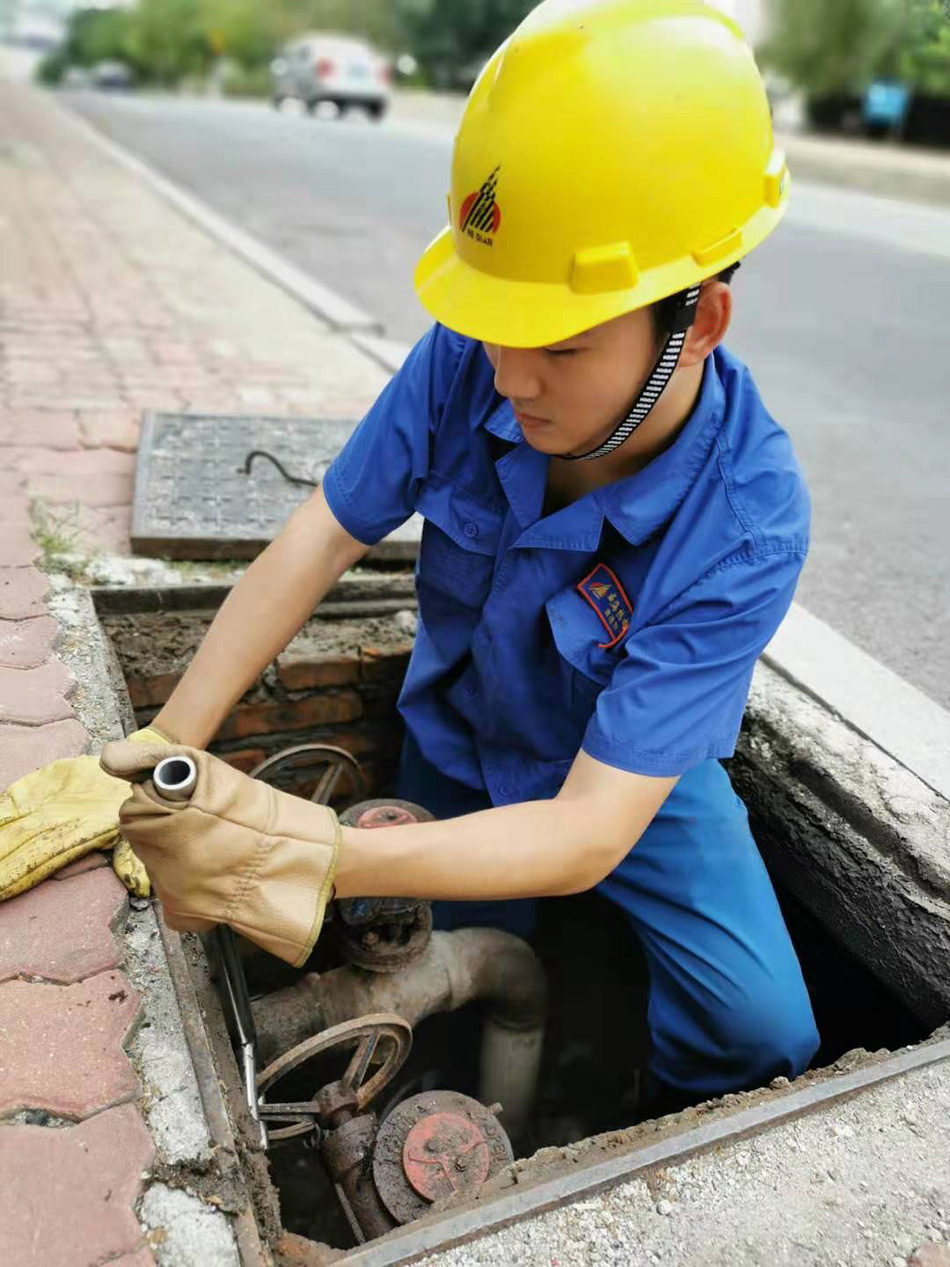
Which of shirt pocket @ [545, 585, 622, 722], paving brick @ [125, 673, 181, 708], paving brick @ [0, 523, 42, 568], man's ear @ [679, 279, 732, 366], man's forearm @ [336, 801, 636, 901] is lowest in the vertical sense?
paving brick @ [125, 673, 181, 708]

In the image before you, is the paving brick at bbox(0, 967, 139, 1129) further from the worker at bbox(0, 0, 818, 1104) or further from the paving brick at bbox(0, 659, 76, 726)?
the paving brick at bbox(0, 659, 76, 726)

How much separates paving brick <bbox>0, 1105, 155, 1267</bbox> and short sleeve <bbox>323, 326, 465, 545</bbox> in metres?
1.07

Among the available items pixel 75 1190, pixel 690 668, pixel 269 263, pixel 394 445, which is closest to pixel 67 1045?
pixel 75 1190

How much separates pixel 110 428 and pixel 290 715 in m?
1.39

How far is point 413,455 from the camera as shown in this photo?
6.52 ft

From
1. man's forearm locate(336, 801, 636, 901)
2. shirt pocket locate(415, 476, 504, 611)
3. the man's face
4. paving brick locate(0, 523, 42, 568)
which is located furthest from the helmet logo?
paving brick locate(0, 523, 42, 568)

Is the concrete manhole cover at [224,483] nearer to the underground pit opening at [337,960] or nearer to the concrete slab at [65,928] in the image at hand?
the underground pit opening at [337,960]

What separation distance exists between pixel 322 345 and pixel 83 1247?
412 centimetres

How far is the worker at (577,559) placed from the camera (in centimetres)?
145

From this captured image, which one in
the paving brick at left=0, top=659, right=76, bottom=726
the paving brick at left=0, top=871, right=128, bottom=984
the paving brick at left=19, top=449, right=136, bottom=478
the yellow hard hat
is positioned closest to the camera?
the yellow hard hat

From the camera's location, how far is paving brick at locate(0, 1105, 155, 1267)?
119cm

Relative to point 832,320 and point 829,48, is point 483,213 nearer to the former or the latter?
point 832,320

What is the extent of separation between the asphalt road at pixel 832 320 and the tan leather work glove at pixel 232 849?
5.90 feet

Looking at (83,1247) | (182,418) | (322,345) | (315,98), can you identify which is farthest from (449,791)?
(315,98)
